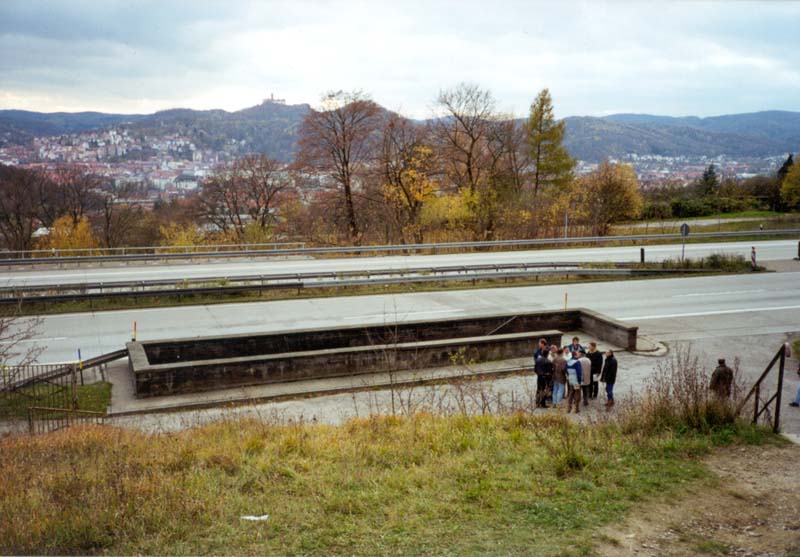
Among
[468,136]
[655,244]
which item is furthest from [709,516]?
[468,136]

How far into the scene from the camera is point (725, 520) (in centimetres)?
741

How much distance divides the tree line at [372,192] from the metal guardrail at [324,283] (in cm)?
1542

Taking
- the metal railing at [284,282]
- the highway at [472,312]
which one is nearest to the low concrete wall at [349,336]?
the highway at [472,312]

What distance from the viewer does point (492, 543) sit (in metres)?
6.71

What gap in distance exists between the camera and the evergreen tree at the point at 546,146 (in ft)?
178

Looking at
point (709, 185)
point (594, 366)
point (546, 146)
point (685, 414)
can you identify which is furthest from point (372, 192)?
point (709, 185)

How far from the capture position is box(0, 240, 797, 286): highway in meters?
29.2

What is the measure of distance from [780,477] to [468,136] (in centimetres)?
4276

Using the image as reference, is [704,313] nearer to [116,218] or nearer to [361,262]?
[361,262]

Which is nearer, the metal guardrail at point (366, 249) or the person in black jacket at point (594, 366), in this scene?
the person in black jacket at point (594, 366)

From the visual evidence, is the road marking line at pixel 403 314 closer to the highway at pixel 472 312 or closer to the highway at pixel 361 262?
the highway at pixel 472 312

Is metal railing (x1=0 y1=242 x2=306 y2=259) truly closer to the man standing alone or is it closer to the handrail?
the handrail

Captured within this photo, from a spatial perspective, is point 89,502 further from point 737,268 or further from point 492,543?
point 737,268

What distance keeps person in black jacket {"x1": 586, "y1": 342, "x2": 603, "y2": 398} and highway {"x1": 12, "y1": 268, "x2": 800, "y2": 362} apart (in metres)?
6.69
